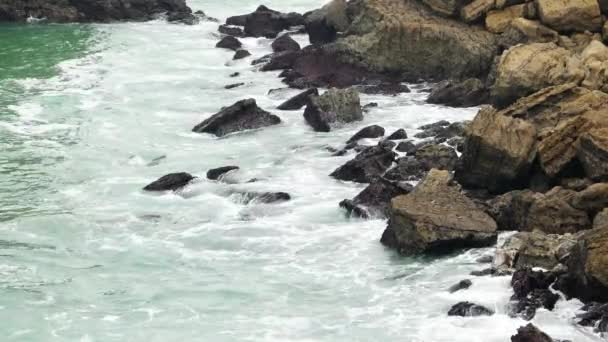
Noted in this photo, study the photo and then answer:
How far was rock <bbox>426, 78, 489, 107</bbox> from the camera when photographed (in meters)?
25.5

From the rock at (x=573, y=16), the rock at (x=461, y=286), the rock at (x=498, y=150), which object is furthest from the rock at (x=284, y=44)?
the rock at (x=461, y=286)

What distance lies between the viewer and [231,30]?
4022cm

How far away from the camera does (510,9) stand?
28875 millimetres

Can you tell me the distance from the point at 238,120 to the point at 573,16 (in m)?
10.2

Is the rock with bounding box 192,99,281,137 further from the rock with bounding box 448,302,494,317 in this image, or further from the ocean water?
the rock with bounding box 448,302,494,317

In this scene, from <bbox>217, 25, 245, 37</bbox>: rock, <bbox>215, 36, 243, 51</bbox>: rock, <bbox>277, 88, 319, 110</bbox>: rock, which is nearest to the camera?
<bbox>277, 88, 319, 110</bbox>: rock

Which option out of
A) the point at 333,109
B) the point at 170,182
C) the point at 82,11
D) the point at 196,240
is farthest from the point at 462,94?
the point at 82,11

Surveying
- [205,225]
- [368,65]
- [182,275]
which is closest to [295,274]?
[182,275]

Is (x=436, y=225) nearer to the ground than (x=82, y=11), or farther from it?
nearer to the ground

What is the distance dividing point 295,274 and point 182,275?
6.41 ft

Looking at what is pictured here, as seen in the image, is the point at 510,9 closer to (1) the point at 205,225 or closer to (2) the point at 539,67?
(2) the point at 539,67

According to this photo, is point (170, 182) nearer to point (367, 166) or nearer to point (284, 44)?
point (367, 166)

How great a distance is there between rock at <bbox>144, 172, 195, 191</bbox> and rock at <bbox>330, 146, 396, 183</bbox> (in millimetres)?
3289

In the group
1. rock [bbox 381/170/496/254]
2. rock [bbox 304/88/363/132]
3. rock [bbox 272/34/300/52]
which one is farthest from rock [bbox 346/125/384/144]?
rock [bbox 272/34/300/52]
